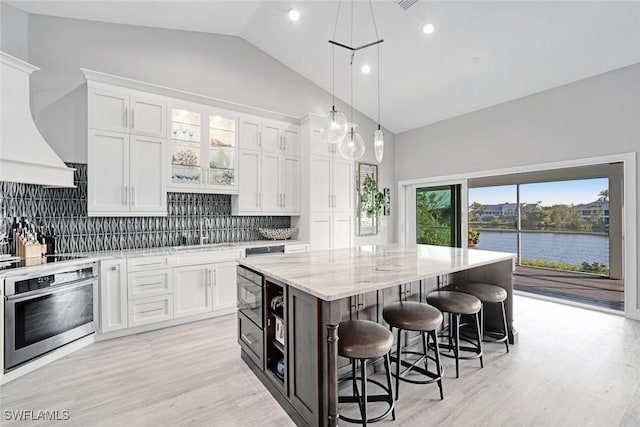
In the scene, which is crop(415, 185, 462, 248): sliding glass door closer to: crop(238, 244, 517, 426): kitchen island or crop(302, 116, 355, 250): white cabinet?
crop(302, 116, 355, 250): white cabinet

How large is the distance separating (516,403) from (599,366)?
1118 millimetres

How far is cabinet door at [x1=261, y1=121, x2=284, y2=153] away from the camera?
173 inches

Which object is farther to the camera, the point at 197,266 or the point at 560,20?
the point at 197,266

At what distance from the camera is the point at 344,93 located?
529 centimetres

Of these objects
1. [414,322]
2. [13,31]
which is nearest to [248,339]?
[414,322]

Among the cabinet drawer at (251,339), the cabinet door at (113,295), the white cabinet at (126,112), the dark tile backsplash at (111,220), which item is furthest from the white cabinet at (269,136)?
the cabinet drawer at (251,339)

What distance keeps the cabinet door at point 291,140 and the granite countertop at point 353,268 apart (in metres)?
2.28

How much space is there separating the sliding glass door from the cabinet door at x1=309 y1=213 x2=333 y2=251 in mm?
2268

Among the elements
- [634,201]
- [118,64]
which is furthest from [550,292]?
[118,64]

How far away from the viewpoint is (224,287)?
12.2 ft

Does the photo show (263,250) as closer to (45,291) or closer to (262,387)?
(262,387)

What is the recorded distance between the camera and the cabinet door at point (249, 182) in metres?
Result: 4.19

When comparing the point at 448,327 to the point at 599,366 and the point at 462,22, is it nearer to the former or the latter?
the point at 599,366

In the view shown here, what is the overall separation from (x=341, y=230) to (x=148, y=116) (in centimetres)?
318
